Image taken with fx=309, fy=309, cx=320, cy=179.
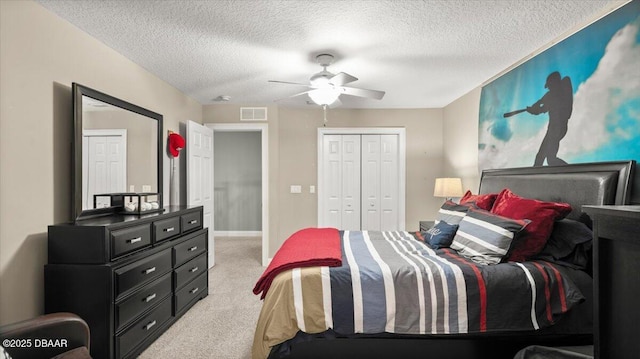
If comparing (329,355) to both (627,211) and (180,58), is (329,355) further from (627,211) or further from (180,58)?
(180,58)

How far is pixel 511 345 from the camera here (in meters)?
1.95

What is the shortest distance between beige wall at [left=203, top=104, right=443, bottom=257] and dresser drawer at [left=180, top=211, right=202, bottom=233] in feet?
5.57

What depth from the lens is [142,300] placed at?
2.36 meters

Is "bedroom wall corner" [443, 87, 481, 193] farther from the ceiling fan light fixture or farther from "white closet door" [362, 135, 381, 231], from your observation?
the ceiling fan light fixture

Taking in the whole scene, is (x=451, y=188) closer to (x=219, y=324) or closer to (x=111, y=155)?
(x=219, y=324)

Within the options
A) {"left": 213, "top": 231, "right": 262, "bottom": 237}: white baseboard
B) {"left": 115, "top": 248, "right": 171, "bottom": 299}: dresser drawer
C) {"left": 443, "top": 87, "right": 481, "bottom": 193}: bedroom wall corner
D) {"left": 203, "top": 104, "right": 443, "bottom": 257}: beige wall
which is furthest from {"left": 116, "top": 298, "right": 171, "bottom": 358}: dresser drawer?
{"left": 213, "top": 231, "right": 262, "bottom": 237}: white baseboard

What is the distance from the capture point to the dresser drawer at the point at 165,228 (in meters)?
2.59

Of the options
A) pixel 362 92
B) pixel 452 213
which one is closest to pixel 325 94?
pixel 362 92

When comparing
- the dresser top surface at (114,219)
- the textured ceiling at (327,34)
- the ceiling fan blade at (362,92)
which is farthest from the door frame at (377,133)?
the dresser top surface at (114,219)

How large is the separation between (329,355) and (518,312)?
1178 millimetres

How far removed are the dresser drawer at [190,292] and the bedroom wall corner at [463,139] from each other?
3421 millimetres

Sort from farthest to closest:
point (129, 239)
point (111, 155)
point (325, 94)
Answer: point (325, 94)
point (111, 155)
point (129, 239)

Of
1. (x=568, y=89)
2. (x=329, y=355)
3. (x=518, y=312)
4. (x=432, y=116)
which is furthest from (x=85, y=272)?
(x=432, y=116)

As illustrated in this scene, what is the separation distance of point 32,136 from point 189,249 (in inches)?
62.4
